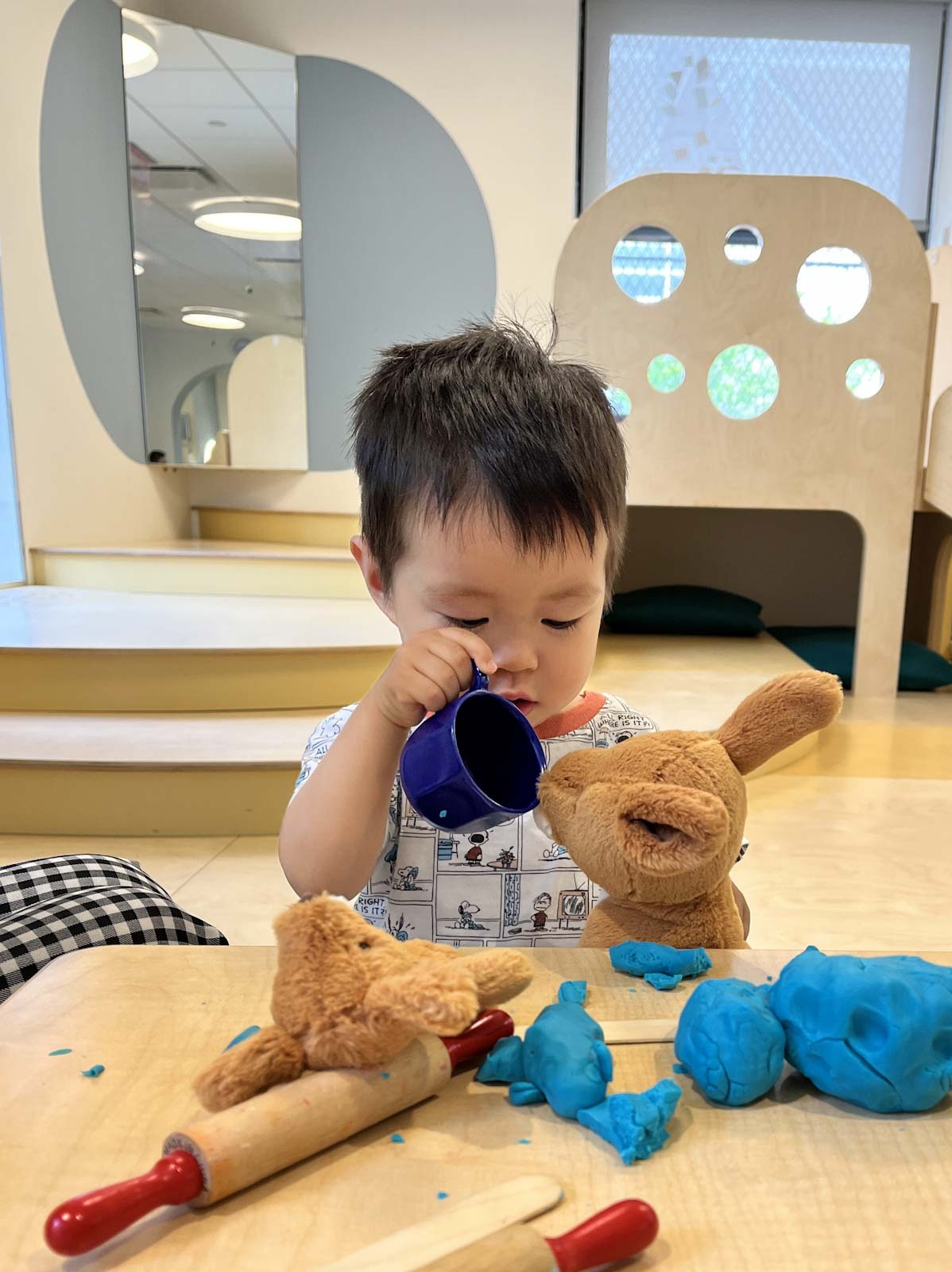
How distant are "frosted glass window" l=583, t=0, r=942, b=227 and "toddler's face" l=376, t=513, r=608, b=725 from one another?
3289 millimetres

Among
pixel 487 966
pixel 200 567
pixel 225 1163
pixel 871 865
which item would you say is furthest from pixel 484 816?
pixel 200 567

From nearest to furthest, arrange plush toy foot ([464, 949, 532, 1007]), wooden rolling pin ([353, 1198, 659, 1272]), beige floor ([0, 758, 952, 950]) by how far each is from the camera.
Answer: wooden rolling pin ([353, 1198, 659, 1272]) → plush toy foot ([464, 949, 532, 1007]) → beige floor ([0, 758, 952, 950])

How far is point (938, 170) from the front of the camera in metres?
3.34

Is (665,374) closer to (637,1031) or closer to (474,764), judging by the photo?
(474,764)

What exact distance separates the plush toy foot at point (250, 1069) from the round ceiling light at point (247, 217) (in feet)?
12.0

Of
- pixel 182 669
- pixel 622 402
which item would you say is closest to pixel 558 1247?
pixel 182 669

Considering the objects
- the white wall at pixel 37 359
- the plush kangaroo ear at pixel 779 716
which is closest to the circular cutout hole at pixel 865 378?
the plush kangaroo ear at pixel 779 716

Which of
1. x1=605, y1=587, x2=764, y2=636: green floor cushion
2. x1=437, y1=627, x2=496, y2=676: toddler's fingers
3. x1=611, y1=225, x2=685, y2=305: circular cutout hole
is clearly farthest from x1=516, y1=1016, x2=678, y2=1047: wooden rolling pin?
x1=611, y1=225, x2=685, y2=305: circular cutout hole

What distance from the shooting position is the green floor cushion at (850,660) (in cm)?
243

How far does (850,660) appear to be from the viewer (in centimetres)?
252

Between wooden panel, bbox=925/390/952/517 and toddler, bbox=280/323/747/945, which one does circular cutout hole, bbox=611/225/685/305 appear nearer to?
wooden panel, bbox=925/390/952/517

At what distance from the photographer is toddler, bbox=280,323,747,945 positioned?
0.61m

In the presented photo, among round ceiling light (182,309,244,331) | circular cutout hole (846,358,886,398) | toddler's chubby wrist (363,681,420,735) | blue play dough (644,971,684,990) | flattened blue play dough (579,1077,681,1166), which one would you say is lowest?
blue play dough (644,971,684,990)

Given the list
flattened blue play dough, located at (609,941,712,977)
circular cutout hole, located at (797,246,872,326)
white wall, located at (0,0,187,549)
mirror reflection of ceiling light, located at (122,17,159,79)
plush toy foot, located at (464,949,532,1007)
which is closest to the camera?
plush toy foot, located at (464,949,532,1007)
